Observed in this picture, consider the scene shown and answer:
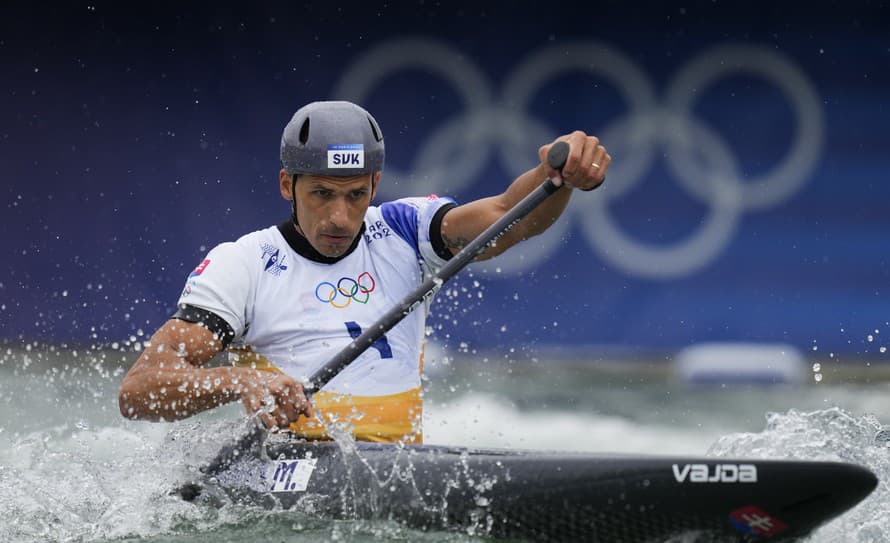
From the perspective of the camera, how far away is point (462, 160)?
8.95 meters

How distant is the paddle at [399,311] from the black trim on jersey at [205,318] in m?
0.34

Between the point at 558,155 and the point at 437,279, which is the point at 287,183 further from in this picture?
the point at 558,155

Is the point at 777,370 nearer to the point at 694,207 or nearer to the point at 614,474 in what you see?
the point at 694,207

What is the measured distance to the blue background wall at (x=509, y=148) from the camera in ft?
28.7

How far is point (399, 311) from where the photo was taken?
4.40 m

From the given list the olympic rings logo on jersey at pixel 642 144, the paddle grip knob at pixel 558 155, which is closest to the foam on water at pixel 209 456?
the paddle grip knob at pixel 558 155

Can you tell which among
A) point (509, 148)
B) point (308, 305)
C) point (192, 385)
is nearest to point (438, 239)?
point (308, 305)

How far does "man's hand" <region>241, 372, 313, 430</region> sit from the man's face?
0.64 meters

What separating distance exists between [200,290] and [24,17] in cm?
535

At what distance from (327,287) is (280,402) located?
65cm

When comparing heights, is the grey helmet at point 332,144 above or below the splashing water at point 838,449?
above

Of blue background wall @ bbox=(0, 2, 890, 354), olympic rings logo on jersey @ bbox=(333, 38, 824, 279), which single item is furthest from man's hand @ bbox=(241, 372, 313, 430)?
olympic rings logo on jersey @ bbox=(333, 38, 824, 279)

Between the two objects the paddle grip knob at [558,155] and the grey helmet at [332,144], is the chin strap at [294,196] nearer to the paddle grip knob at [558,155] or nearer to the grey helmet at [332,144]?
the grey helmet at [332,144]

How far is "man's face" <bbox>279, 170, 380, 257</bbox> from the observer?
4.54m
